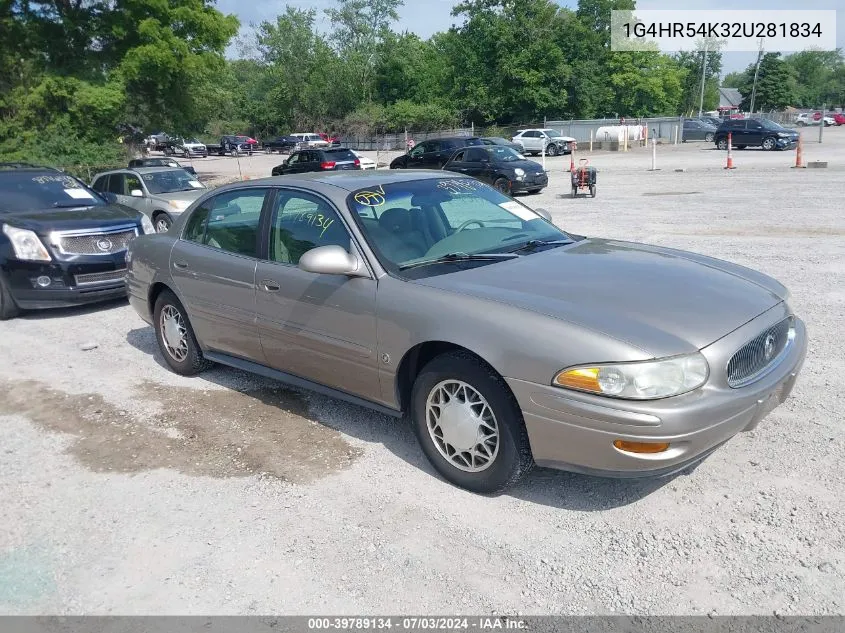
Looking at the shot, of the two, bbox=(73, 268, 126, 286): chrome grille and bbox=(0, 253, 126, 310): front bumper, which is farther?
bbox=(73, 268, 126, 286): chrome grille

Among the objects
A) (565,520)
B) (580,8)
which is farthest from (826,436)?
(580,8)

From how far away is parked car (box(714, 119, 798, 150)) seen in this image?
35469 mm

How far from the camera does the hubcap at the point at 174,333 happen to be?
5704 millimetres

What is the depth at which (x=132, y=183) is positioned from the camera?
561 inches

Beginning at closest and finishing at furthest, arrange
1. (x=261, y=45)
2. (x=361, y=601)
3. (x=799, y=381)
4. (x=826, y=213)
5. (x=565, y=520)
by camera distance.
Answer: (x=361, y=601), (x=565, y=520), (x=799, y=381), (x=826, y=213), (x=261, y=45)

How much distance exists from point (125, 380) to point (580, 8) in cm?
7129

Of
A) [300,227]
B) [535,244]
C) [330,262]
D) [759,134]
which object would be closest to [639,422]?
[535,244]

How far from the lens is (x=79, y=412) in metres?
5.20

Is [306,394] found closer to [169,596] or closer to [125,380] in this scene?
[125,380]

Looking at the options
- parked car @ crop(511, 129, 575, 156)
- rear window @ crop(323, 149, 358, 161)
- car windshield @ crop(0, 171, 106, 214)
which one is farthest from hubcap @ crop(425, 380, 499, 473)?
parked car @ crop(511, 129, 575, 156)

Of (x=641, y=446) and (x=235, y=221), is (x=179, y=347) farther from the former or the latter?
(x=641, y=446)

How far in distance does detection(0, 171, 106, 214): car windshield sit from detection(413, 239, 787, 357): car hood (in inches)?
280

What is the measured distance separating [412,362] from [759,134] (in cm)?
3747

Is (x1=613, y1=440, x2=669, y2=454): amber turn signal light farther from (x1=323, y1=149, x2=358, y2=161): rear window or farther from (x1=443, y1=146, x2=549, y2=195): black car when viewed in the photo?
(x1=323, y1=149, x2=358, y2=161): rear window
